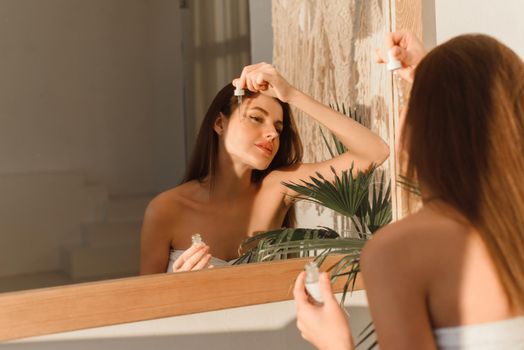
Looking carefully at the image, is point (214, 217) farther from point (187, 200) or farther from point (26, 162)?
point (26, 162)

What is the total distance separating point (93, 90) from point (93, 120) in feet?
0.18

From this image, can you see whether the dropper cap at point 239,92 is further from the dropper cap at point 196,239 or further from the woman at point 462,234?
the woman at point 462,234

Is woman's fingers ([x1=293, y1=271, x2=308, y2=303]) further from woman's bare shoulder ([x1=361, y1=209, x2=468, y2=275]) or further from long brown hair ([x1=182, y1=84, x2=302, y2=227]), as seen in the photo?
long brown hair ([x1=182, y1=84, x2=302, y2=227])

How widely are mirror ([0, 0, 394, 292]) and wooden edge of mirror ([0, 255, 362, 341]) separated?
1.1 inches

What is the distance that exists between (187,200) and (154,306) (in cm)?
22

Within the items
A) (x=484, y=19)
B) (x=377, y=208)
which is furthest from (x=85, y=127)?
(x=484, y=19)

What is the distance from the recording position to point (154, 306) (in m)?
1.39

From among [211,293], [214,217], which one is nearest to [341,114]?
[214,217]

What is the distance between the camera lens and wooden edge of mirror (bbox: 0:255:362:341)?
4.21 ft

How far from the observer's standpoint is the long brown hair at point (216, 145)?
1.44m

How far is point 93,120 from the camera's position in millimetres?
1309

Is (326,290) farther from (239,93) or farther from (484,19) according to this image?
(484,19)

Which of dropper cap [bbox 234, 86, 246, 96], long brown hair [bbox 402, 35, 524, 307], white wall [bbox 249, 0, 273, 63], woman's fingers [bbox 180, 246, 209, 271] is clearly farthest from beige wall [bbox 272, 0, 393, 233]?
long brown hair [bbox 402, 35, 524, 307]

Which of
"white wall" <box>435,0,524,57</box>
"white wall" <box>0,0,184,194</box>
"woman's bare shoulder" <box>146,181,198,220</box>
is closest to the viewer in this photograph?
"white wall" <box>0,0,184,194</box>
